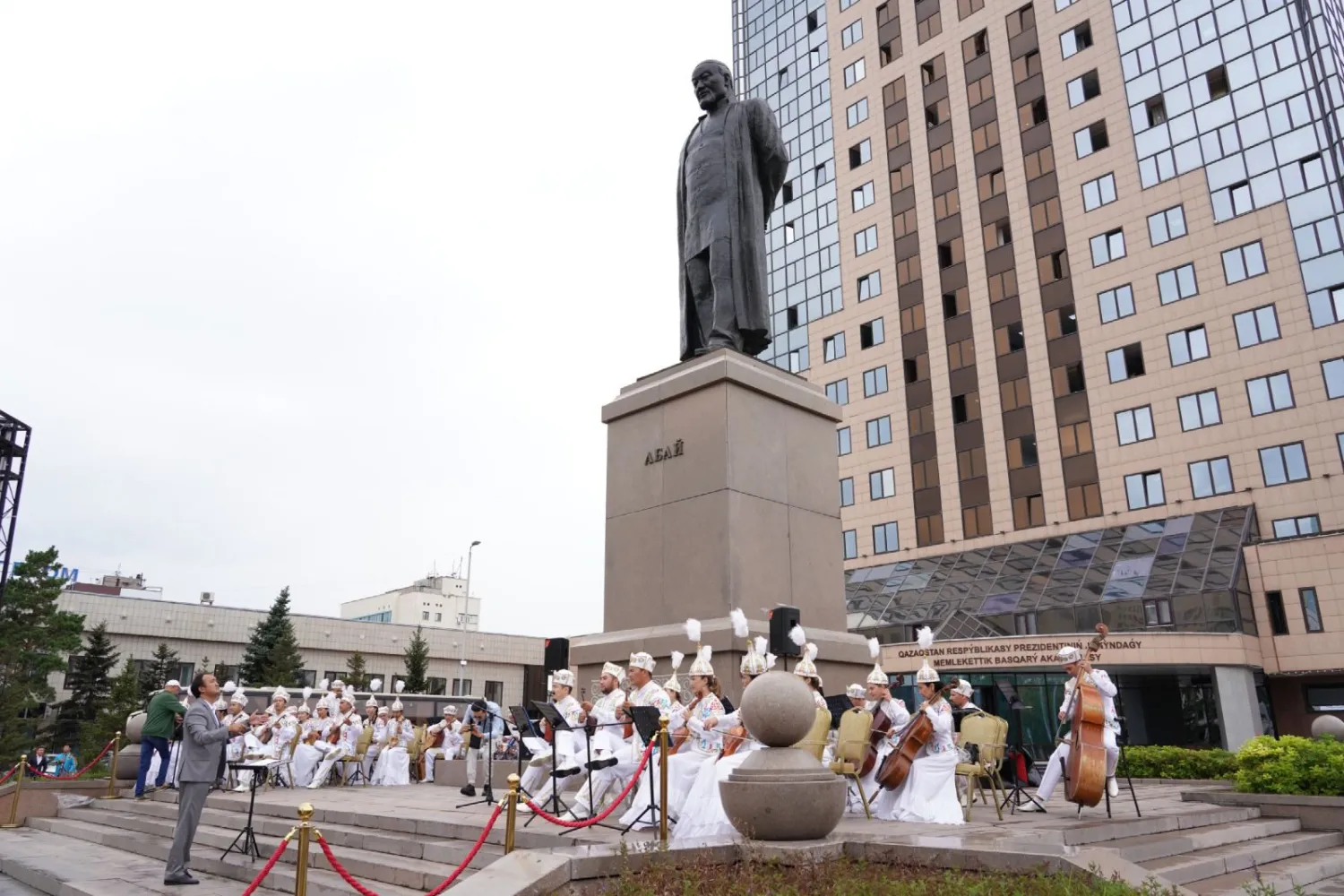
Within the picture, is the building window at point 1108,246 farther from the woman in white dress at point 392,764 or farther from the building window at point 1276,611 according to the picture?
the woman in white dress at point 392,764

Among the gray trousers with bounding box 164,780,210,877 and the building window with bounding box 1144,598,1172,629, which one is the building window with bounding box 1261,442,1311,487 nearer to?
the building window with bounding box 1144,598,1172,629

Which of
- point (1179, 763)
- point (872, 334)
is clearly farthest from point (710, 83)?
point (872, 334)

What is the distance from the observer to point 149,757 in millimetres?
16781

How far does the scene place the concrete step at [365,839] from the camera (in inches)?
351

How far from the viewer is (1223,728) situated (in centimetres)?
3447

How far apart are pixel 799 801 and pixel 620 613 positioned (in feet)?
22.3

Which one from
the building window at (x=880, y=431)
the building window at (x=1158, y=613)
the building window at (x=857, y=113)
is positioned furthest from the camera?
the building window at (x=857, y=113)

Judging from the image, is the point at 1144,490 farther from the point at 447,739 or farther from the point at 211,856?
the point at 211,856

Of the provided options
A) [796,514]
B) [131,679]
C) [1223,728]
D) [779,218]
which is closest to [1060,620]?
[1223,728]

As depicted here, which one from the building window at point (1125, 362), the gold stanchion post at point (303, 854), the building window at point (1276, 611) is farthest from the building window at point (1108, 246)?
the gold stanchion post at point (303, 854)

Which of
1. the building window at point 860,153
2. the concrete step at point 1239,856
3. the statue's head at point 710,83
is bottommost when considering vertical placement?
the concrete step at point 1239,856

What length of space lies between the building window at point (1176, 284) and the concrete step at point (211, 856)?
4321 centimetres

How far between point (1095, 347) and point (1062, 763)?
3721 centimetres


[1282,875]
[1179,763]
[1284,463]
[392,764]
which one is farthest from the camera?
[1284,463]
